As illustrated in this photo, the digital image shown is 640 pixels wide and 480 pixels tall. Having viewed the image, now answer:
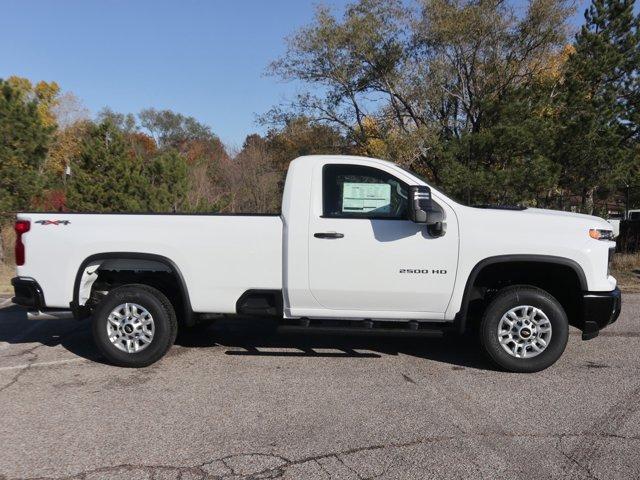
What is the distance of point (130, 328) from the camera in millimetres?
5414

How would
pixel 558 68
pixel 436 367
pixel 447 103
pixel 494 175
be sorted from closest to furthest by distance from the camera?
pixel 436 367, pixel 494 175, pixel 558 68, pixel 447 103

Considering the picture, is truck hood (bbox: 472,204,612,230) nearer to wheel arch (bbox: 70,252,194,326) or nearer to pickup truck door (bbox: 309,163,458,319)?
pickup truck door (bbox: 309,163,458,319)

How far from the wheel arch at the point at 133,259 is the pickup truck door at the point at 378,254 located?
1255mm

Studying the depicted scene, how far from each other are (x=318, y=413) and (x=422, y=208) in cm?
197

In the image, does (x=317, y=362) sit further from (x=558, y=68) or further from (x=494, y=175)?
(x=558, y=68)

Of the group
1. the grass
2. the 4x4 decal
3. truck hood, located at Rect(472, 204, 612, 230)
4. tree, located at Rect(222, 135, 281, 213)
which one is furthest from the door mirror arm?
tree, located at Rect(222, 135, 281, 213)

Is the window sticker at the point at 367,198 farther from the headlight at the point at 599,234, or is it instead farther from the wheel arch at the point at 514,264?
the headlight at the point at 599,234

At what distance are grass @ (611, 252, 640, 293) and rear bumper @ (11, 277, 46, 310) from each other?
979cm

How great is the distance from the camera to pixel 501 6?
1995 cm

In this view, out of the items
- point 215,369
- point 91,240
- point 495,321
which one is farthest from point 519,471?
point 91,240

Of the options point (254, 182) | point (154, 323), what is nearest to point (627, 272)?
point (154, 323)

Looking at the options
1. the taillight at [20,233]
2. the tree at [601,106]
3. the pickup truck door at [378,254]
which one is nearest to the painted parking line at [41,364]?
the taillight at [20,233]

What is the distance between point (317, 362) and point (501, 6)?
1855 centimetres

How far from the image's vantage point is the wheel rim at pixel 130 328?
542 centimetres
